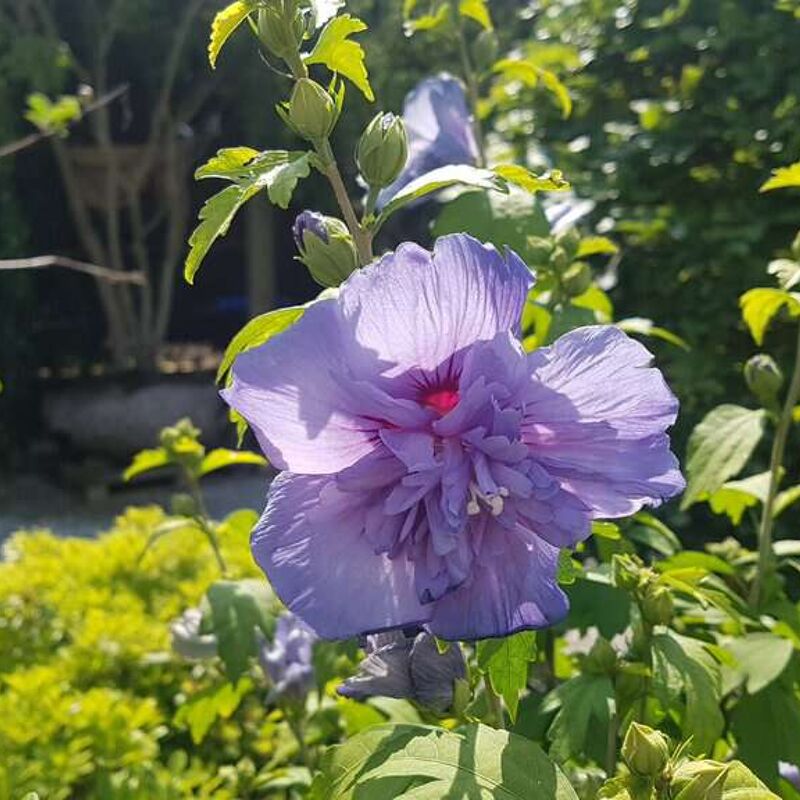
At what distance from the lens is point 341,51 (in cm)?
75

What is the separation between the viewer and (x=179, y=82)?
582 centimetres

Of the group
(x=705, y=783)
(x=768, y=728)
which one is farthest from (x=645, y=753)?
(x=768, y=728)

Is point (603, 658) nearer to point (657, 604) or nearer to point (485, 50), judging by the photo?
point (657, 604)

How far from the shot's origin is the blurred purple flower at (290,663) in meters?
1.32

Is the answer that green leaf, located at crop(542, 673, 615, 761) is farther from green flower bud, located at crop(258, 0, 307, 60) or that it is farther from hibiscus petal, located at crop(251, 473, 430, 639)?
green flower bud, located at crop(258, 0, 307, 60)

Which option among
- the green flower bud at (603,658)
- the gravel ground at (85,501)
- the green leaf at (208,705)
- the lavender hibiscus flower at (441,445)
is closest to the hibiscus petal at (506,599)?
the lavender hibiscus flower at (441,445)

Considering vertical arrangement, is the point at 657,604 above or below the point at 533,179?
below

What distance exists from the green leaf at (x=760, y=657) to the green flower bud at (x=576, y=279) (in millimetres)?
403

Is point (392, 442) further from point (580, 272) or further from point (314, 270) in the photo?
point (580, 272)

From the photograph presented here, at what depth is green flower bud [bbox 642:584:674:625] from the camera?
85 cm

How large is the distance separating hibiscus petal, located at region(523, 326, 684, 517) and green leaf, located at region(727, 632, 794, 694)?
46cm

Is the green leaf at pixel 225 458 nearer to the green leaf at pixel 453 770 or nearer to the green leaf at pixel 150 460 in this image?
the green leaf at pixel 150 460

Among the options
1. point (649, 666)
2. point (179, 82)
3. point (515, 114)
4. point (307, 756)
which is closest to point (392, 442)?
point (649, 666)

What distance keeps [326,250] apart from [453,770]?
1.11 ft
